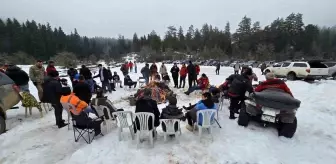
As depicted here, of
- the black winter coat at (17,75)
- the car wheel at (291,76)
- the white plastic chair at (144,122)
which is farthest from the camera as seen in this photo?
the car wheel at (291,76)

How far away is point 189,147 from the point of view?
446 centimetres

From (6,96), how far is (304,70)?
17.4m

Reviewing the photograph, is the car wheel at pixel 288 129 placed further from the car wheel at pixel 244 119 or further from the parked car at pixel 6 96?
the parked car at pixel 6 96

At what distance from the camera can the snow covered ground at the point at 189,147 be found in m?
4.16

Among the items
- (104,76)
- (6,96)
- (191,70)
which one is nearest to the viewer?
(6,96)

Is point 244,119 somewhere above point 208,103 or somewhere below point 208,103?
below

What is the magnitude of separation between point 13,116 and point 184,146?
6.86 m

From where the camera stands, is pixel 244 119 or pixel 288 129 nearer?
pixel 288 129

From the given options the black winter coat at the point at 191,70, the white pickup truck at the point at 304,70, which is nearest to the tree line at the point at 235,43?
the white pickup truck at the point at 304,70

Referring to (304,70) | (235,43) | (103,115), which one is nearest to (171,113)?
(103,115)

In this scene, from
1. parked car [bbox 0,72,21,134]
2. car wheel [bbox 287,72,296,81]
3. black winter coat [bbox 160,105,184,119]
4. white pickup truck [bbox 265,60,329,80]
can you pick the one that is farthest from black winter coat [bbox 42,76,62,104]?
car wheel [bbox 287,72,296,81]

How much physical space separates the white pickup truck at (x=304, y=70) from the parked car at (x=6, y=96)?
56.1ft

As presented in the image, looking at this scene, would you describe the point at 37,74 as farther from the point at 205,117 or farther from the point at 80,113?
the point at 205,117

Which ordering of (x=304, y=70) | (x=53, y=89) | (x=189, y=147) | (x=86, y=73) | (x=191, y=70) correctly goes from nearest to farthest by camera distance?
(x=189, y=147)
(x=53, y=89)
(x=86, y=73)
(x=191, y=70)
(x=304, y=70)
